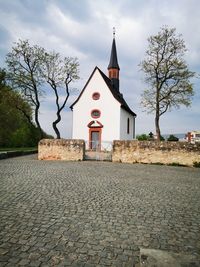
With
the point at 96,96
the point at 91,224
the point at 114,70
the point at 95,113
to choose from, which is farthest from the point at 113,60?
the point at 91,224

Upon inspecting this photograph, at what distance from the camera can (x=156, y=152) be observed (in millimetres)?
16688

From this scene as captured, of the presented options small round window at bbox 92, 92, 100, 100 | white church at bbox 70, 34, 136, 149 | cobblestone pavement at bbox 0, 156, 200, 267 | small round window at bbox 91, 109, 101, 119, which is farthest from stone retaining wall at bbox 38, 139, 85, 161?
small round window at bbox 92, 92, 100, 100

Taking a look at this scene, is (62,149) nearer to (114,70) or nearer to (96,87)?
(96,87)

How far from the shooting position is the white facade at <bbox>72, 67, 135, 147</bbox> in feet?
90.5

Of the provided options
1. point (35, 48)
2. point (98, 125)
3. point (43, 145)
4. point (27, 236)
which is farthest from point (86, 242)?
point (35, 48)

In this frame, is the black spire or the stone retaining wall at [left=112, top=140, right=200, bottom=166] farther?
the black spire

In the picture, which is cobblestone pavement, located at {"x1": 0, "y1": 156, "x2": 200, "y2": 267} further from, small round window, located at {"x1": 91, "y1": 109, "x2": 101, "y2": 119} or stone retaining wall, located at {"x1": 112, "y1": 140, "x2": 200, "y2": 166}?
small round window, located at {"x1": 91, "y1": 109, "x2": 101, "y2": 119}

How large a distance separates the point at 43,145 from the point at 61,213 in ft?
44.1

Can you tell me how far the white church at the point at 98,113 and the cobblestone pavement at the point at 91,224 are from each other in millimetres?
20188

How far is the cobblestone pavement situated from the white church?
2019cm

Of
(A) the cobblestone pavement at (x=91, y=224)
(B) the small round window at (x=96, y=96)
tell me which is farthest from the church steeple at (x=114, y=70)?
(A) the cobblestone pavement at (x=91, y=224)

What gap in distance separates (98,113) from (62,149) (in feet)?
36.9

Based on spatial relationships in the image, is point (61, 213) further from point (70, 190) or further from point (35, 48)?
point (35, 48)

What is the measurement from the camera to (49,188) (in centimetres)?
753
